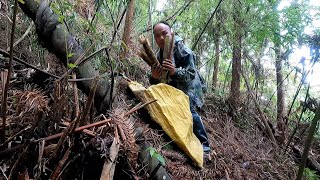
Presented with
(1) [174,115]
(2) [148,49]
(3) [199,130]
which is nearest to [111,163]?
(1) [174,115]

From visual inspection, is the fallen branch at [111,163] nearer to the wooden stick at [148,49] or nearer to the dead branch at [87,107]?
the dead branch at [87,107]

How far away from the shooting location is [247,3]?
16.6 feet

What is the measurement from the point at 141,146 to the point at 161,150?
0.59 meters

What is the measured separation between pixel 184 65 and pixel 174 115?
0.64 metres

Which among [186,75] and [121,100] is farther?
[186,75]

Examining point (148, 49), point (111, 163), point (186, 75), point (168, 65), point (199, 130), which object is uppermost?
point (148, 49)

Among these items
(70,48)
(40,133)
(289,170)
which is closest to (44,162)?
(40,133)

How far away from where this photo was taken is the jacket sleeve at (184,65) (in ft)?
11.5

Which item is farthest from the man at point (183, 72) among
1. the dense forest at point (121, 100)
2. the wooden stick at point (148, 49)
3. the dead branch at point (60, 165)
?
the dead branch at point (60, 165)

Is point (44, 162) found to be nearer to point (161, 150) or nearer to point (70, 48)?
point (70, 48)

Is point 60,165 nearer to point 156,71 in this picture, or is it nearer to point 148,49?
point 148,49

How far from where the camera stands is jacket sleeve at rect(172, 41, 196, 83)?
351 cm

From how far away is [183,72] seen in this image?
3.50 meters

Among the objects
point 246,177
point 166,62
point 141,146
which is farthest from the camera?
point 246,177
